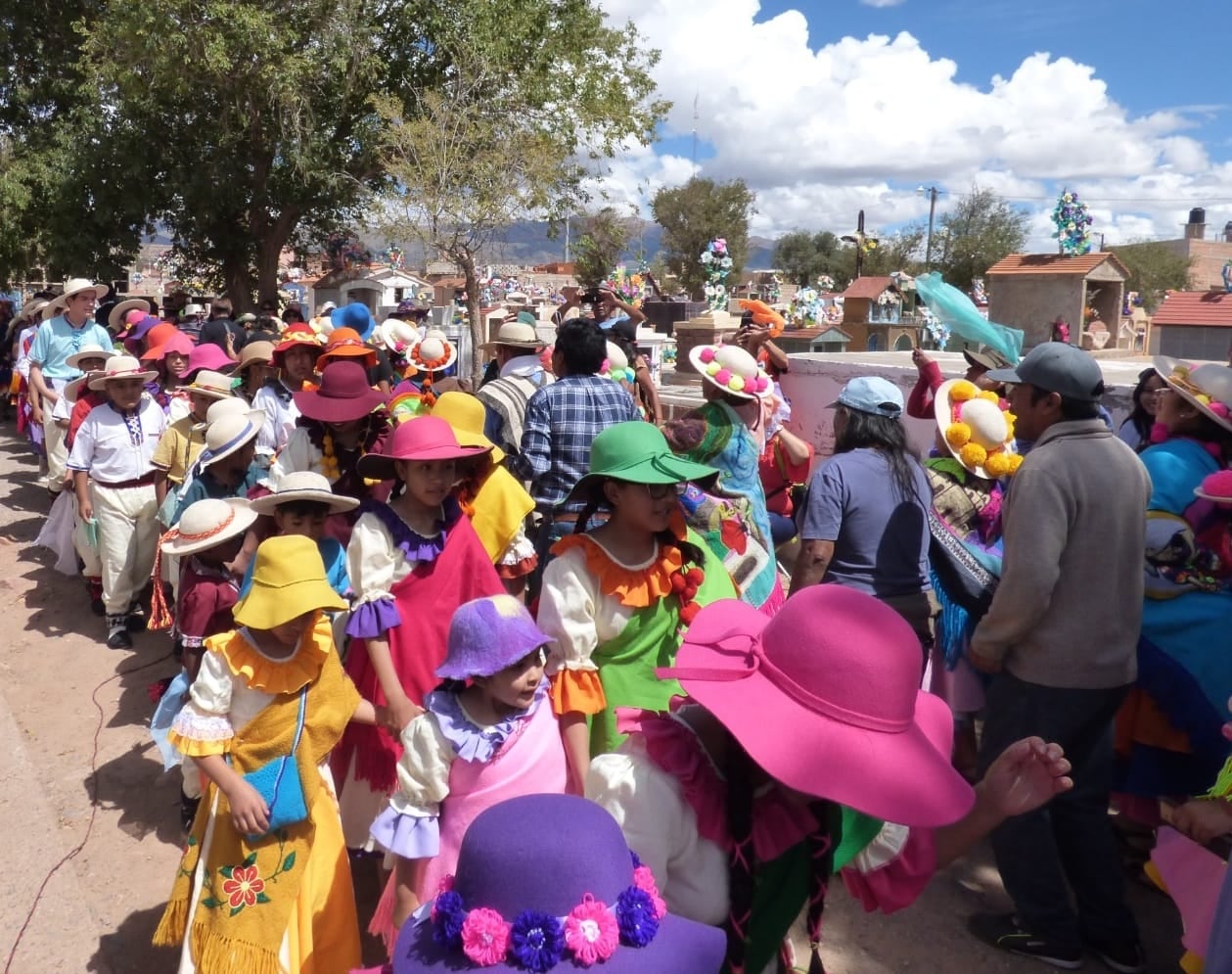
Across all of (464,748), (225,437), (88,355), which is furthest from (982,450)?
(88,355)

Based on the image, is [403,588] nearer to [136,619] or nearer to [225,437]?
[225,437]

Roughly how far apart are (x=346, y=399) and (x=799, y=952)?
9.62ft

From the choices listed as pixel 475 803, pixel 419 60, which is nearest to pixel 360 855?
pixel 475 803

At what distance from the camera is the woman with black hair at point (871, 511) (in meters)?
3.56

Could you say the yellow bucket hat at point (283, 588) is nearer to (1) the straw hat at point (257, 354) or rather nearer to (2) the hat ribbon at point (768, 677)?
(2) the hat ribbon at point (768, 677)

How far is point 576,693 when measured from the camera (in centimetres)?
264

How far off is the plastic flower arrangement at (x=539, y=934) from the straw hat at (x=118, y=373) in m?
5.28

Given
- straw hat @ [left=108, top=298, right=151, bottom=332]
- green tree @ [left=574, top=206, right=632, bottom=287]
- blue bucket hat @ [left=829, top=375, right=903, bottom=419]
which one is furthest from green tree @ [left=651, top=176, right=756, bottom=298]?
blue bucket hat @ [left=829, top=375, right=903, bottom=419]

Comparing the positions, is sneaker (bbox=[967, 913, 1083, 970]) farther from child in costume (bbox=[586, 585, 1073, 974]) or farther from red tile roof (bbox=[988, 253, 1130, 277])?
red tile roof (bbox=[988, 253, 1130, 277])

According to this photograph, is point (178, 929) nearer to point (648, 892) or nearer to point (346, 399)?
point (648, 892)

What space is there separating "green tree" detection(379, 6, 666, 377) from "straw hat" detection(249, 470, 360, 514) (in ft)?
30.1

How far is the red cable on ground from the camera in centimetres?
339

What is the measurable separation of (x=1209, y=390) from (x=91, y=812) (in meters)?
5.03

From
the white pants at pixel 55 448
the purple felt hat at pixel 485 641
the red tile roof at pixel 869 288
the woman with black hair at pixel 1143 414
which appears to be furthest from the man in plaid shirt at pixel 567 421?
the red tile roof at pixel 869 288
